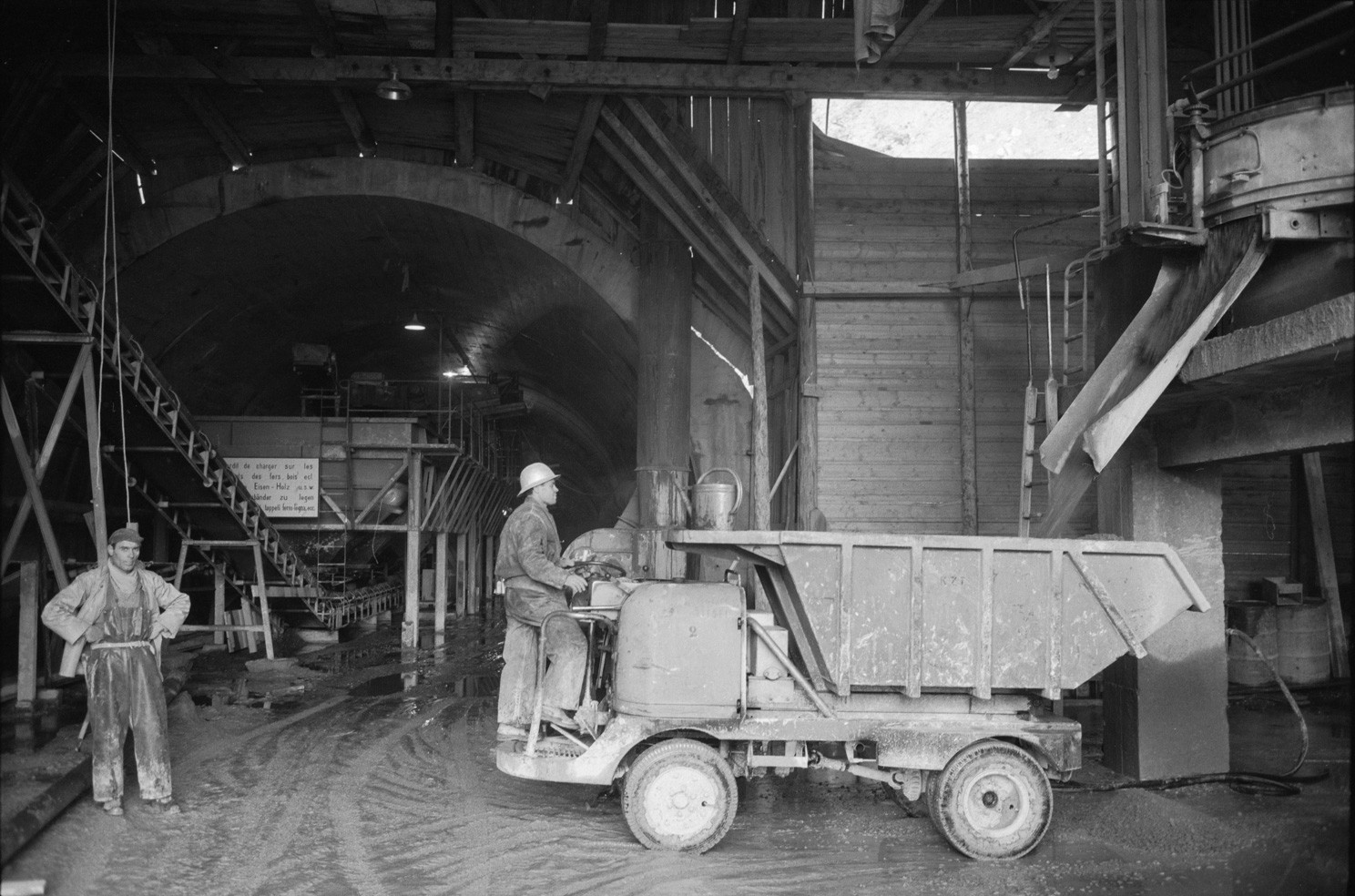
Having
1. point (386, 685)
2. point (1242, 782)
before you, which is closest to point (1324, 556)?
point (1242, 782)

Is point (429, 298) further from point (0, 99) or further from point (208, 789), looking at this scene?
point (208, 789)

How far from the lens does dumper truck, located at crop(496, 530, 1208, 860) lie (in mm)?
5746

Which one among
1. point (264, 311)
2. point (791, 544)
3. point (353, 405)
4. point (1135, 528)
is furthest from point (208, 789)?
point (353, 405)

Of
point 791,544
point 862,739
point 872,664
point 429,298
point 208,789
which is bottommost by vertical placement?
point 208,789

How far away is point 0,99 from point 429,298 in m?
8.21

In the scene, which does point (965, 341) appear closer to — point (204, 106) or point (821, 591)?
point (821, 591)

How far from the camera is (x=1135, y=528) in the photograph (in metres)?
7.48

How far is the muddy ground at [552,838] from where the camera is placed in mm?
5238

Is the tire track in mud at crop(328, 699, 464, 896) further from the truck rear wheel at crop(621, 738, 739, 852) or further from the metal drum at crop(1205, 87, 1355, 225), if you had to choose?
the metal drum at crop(1205, 87, 1355, 225)

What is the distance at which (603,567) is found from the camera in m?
7.01

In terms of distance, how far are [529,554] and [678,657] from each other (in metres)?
1.36

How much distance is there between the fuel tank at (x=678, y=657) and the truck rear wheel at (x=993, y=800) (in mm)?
1366

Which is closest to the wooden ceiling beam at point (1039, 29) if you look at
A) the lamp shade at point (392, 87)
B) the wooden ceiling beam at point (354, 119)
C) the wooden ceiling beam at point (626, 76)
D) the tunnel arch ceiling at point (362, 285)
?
the wooden ceiling beam at point (626, 76)

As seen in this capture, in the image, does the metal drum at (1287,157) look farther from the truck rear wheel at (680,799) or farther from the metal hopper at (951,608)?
the truck rear wheel at (680,799)
